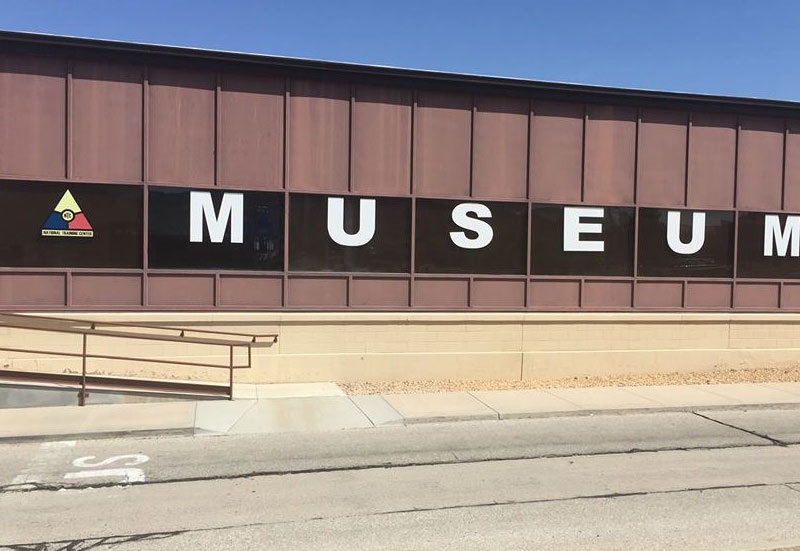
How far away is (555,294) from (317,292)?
172 inches

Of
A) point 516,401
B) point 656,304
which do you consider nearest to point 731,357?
point 656,304

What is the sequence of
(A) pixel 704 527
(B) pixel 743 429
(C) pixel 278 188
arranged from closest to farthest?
1. (A) pixel 704 527
2. (B) pixel 743 429
3. (C) pixel 278 188

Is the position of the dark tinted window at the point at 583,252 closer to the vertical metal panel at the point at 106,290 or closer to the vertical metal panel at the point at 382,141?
the vertical metal panel at the point at 382,141

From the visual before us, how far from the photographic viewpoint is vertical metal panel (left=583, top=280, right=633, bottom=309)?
12.2 m

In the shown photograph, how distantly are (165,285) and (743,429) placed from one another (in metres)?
8.59

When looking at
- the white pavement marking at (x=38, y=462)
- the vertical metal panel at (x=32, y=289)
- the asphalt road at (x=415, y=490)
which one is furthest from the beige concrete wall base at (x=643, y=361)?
the vertical metal panel at (x=32, y=289)

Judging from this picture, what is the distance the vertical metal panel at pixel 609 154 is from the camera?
481 inches

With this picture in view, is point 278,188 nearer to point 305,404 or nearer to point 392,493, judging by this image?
point 305,404

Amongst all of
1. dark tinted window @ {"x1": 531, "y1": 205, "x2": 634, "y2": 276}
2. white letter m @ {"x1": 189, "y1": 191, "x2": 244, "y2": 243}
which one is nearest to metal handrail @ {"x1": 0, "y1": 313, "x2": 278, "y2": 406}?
white letter m @ {"x1": 189, "y1": 191, "x2": 244, "y2": 243}

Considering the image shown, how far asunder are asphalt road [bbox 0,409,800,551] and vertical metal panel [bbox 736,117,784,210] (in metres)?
6.52

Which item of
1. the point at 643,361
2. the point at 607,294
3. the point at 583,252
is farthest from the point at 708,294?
the point at 583,252

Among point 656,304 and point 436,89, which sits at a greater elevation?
point 436,89

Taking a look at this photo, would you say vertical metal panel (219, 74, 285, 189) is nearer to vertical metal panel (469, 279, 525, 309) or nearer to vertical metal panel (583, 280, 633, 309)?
vertical metal panel (469, 279, 525, 309)

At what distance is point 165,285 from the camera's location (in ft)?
Answer: 35.0
